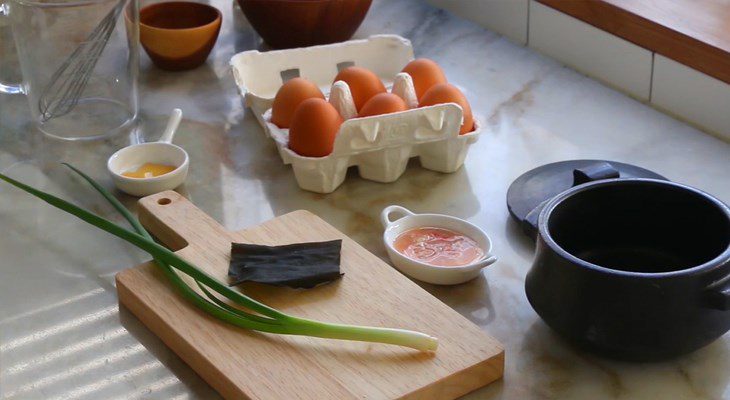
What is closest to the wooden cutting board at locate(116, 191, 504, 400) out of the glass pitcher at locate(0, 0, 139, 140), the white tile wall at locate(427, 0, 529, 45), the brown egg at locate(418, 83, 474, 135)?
the brown egg at locate(418, 83, 474, 135)

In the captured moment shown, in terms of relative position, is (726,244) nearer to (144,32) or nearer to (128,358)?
(128,358)

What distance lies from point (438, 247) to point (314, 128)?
8.5 inches

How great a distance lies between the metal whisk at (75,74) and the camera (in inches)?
58.1

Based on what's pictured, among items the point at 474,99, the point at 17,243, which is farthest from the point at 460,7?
the point at 17,243

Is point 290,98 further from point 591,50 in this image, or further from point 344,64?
point 591,50

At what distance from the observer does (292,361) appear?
100 centimetres

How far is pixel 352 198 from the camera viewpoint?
1.33 m

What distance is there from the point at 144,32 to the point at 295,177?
0.41 meters

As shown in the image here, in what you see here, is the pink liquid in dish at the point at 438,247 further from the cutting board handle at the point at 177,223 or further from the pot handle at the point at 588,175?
the cutting board handle at the point at 177,223

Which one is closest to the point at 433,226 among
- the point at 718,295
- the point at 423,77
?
the point at 423,77

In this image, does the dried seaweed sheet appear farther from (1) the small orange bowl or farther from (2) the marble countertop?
(1) the small orange bowl

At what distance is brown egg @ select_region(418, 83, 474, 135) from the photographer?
4.38ft

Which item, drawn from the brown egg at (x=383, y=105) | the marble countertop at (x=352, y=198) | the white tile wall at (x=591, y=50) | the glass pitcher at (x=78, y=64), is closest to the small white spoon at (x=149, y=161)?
the marble countertop at (x=352, y=198)

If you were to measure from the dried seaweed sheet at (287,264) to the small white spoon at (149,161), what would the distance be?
217 millimetres
